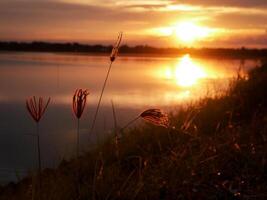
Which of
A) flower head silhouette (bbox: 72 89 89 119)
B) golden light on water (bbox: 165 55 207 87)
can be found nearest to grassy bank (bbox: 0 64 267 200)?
flower head silhouette (bbox: 72 89 89 119)


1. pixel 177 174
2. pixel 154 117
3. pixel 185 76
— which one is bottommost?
pixel 185 76

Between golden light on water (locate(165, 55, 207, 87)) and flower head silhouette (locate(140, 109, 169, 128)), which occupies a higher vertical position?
flower head silhouette (locate(140, 109, 169, 128))

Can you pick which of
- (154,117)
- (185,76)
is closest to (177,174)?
(154,117)

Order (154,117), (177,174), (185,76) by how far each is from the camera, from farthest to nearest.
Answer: (185,76) → (177,174) → (154,117)

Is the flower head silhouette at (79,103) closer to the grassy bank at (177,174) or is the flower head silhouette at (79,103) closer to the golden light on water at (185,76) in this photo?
the grassy bank at (177,174)

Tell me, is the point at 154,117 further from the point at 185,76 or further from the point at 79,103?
the point at 185,76

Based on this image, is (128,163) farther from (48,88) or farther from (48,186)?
(48,88)

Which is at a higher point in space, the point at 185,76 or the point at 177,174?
the point at 177,174

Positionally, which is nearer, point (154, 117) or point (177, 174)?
point (154, 117)

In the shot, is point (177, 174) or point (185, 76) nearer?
point (177, 174)

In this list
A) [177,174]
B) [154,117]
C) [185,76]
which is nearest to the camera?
[154,117]

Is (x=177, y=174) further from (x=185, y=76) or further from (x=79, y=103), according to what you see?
(x=185, y=76)

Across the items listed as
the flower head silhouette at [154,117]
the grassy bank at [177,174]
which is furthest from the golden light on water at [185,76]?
the flower head silhouette at [154,117]

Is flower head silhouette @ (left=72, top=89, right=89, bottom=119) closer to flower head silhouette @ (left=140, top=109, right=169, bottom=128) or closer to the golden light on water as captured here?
flower head silhouette @ (left=140, top=109, right=169, bottom=128)
